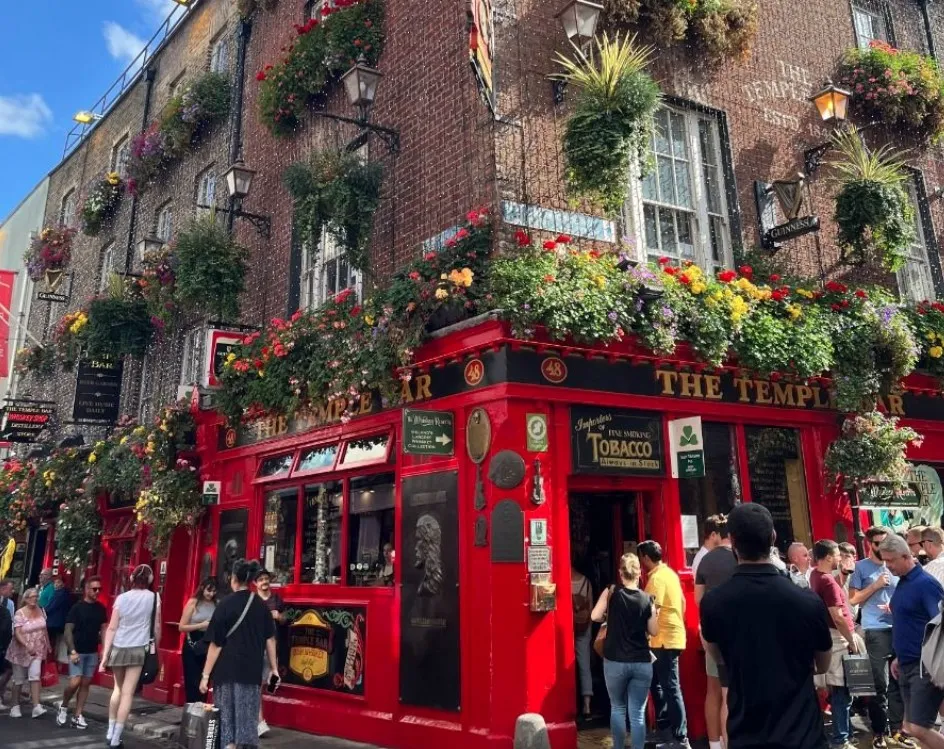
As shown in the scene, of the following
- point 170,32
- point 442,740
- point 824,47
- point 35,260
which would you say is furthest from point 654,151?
point 35,260

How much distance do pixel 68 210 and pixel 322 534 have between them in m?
16.5

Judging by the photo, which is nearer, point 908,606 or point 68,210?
point 908,606

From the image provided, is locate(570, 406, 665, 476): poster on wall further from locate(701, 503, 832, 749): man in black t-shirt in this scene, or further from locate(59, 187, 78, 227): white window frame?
locate(59, 187, 78, 227): white window frame

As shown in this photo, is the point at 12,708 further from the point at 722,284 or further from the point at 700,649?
the point at 722,284

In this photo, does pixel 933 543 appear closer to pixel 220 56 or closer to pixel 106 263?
pixel 220 56

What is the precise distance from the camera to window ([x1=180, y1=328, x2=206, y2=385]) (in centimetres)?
1414

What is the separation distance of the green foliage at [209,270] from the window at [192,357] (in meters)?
1.83

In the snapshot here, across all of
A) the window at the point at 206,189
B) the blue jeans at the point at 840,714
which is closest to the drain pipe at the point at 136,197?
the window at the point at 206,189

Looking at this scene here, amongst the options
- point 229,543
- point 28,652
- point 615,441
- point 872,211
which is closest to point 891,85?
point 872,211

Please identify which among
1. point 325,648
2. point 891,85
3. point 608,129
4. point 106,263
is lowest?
point 325,648

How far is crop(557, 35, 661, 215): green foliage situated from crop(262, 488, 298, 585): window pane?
5668 millimetres

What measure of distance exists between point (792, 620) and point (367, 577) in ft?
22.0

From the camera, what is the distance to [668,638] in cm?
732

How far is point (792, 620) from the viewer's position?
10.7 ft
